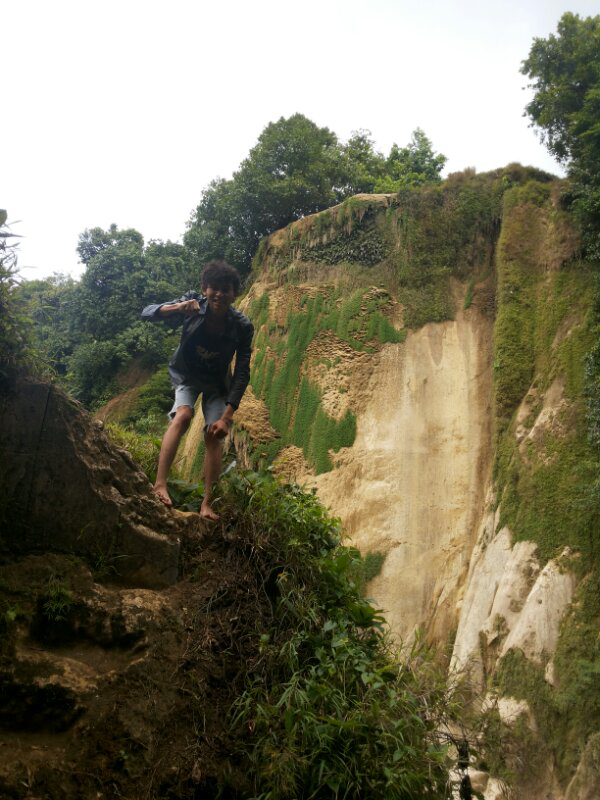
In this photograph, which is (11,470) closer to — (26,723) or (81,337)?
(26,723)

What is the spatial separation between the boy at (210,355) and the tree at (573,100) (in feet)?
34.5

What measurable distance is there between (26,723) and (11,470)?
1414 millimetres

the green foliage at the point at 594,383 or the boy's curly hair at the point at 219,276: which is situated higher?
the green foliage at the point at 594,383

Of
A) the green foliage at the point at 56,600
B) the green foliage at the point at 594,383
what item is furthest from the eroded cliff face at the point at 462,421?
the green foliage at the point at 56,600

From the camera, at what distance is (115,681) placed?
12.2 feet

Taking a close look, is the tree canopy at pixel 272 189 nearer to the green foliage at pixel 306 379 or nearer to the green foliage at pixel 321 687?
the green foliage at pixel 306 379

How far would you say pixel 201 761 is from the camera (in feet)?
12.0

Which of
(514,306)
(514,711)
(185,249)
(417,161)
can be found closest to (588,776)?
(514,711)

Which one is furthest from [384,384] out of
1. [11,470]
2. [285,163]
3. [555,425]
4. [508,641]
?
[11,470]

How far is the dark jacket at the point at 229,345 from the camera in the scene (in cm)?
540

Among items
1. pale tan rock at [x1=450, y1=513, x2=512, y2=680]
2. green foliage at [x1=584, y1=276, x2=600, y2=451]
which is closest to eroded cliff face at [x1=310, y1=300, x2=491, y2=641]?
pale tan rock at [x1=450, y1=513, x2=512, y2=680]

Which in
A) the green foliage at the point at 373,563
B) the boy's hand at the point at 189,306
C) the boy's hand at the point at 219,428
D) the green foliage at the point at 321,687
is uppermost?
the boy's hand at the point at 189,306

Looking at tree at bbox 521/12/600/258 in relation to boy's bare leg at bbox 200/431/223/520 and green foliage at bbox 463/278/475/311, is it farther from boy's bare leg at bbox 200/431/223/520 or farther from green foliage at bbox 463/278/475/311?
boy's bare leg at bbox 200/431/223/520

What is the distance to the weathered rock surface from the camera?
4008 mm
